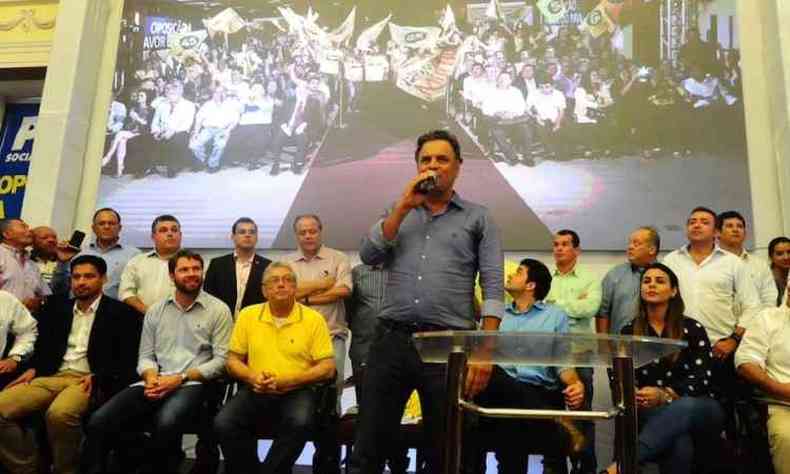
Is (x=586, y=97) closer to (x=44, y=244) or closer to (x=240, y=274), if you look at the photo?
(x=240, y=274)

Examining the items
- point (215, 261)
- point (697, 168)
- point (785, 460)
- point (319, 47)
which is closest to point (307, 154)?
point (319, 47)

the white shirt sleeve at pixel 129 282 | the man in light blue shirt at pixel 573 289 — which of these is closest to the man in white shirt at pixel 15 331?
the white shirt sleeve at pixel 129 282

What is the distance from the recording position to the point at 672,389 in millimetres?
2885

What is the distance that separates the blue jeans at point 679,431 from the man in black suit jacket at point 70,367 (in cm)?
231

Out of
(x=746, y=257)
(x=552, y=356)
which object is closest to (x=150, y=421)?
(x=552, y=356)

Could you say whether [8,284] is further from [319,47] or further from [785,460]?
[785,460]

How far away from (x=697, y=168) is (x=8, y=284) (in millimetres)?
4312

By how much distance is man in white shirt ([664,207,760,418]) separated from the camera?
11.7ft

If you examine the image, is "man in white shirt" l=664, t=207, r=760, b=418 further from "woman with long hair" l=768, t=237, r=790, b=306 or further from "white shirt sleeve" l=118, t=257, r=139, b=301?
"white shirt sleeve" l=118, t=257, r=139, b=301

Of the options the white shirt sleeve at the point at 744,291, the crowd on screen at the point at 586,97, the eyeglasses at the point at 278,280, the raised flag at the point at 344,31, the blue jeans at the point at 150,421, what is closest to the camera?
the blue jeans at the point at 150,421

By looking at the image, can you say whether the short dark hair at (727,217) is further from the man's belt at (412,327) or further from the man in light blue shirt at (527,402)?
the man's belt at (412,327)

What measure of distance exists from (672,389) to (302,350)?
1.55 metres

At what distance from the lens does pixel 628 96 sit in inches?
199

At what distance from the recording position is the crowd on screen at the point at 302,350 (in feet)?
9.11
